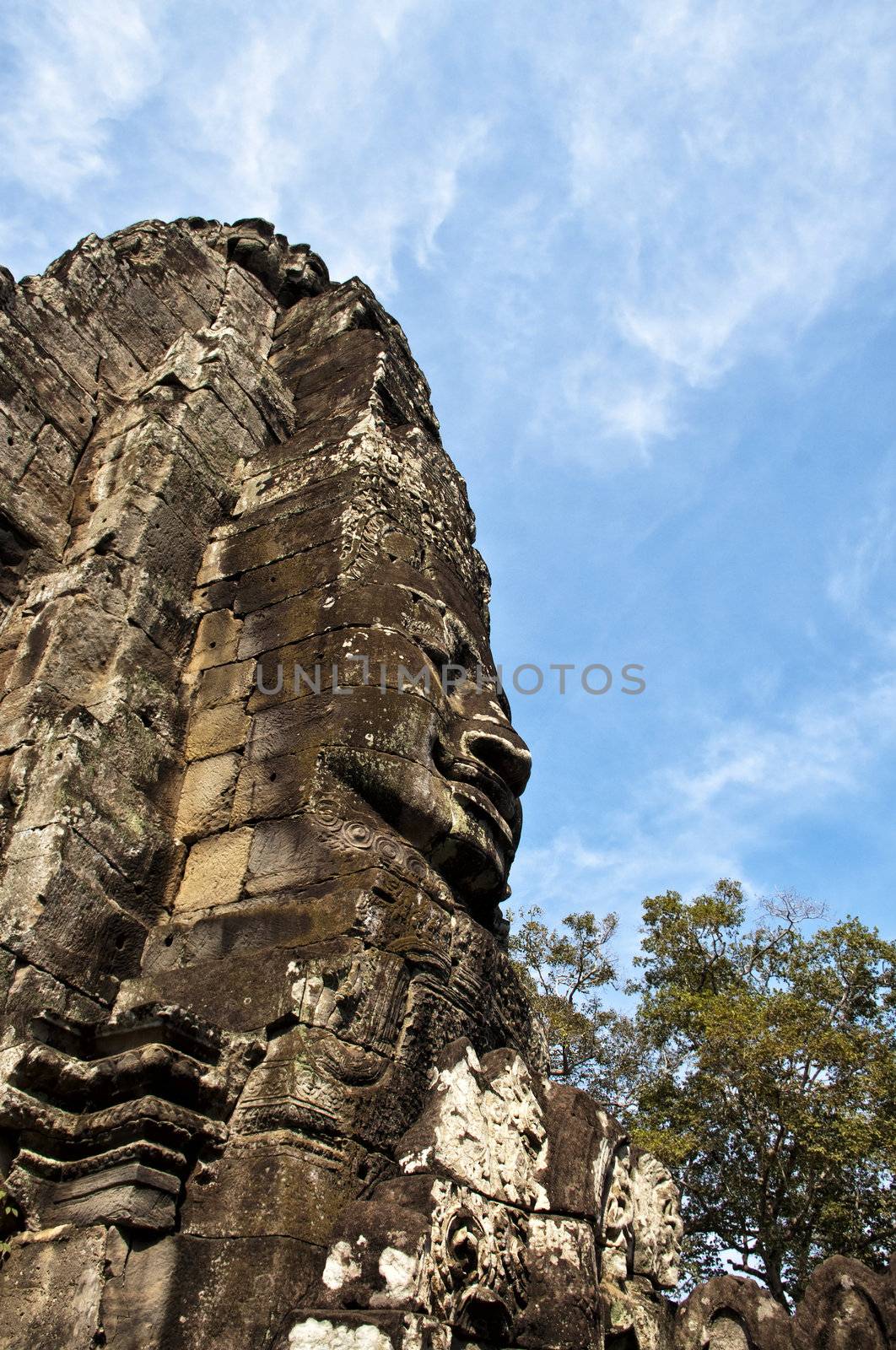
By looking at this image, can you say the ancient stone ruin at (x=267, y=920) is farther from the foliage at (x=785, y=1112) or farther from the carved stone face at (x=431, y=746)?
the foliage at (x=785, y=1112)

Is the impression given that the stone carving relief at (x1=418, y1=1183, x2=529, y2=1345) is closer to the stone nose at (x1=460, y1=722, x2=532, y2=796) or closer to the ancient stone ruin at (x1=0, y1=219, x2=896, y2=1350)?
the ancient stone ruin at (x1=0, y1=219, x2=896, y2=1350)

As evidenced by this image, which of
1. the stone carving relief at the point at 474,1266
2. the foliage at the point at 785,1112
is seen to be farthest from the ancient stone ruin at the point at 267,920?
the foliage at the point at 785,1112

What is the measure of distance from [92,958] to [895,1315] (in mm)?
3234

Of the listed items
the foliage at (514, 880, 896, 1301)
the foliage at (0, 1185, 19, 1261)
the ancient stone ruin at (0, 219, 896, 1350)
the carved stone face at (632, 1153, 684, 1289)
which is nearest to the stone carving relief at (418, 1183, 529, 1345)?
the ancient stone ruin at (0, 219, 896, 1350)

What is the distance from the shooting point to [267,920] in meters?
4.20

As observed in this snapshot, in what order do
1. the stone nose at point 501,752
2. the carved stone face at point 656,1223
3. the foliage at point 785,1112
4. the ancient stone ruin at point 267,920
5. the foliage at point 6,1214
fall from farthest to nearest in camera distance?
the foliage at point 785,1112, the stone nose at point 501,752, the carved stone face at point 656,1223, the foliage at point 6,1214, the ancient stone ruin at point 267,920

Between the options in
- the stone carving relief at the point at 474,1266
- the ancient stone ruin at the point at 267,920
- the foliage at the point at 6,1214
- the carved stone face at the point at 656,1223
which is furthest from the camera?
the carved stone face at the point at 656,1223

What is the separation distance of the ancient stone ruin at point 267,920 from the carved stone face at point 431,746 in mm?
17

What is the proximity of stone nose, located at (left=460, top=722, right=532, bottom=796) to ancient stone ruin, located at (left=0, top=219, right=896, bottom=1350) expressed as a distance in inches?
0.6

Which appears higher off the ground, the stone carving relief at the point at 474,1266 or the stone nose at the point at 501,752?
the stone nose at the point at 501,752

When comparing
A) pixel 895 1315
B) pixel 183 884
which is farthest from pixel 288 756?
pixel 895 1315

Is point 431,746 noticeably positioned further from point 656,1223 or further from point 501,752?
point 656,1223

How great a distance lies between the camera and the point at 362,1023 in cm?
380

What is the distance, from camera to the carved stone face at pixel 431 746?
15.0 feet
